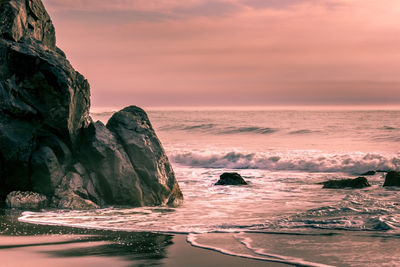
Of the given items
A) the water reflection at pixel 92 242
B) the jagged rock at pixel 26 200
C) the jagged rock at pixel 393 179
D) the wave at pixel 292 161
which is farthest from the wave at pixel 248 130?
the water reflection at pixel 92 242

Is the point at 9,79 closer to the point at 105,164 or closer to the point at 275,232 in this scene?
the point at 105,164

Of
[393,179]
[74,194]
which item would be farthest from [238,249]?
[393,179]

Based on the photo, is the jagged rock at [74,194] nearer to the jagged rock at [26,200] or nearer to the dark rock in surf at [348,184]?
the jagged rock at [26,200]

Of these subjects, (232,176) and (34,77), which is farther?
(232,176)

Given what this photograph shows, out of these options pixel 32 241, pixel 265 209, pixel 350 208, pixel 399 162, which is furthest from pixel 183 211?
pixel 399 162

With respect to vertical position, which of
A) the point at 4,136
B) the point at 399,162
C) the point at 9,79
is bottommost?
the point at 399,162

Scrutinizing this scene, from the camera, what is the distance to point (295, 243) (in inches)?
316

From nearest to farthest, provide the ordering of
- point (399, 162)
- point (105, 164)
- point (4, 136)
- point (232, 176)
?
point (4, 136), point (105, 164), point (232, 176), point (399, 162)

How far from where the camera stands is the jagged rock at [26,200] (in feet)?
36.9

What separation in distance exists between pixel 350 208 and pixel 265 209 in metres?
1.90

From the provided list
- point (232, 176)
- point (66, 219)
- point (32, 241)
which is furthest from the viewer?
point (232, 176)

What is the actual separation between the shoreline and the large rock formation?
245 cm

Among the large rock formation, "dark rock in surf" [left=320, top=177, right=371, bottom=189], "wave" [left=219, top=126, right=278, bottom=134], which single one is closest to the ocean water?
"dark rock in surf" [left=320, top=177, right=371, bottom=189]

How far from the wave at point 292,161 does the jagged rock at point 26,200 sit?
16.6 m
